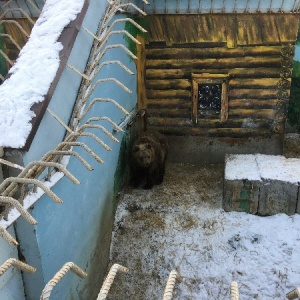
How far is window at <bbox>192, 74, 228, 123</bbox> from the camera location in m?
6.48

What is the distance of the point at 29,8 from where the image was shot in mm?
5074

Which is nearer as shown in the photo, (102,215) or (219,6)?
(102,215)

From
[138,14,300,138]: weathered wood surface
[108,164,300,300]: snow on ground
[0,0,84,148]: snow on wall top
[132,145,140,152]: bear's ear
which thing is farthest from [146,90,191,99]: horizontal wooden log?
[0,0,84,148]: snow on wall top

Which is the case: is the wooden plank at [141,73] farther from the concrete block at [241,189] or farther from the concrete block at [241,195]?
the concrete block at [241,195]

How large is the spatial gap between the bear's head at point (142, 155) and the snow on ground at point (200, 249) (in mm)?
614

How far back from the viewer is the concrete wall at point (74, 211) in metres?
2.73

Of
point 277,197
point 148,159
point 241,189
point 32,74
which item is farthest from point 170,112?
point 32,74

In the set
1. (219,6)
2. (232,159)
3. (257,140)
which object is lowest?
(232,159)

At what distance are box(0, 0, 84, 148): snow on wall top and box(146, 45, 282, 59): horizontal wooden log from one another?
3098 millimetres

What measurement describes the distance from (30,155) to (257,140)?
512 centimetres

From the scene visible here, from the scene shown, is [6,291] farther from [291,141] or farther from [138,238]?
[291,141]

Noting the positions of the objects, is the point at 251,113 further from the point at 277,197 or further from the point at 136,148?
the point at 136,148

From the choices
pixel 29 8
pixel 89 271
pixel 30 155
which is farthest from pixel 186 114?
pixel 30 155

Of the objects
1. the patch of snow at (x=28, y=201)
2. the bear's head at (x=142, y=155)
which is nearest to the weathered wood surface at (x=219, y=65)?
the bear's head at (x=142, y=155)
